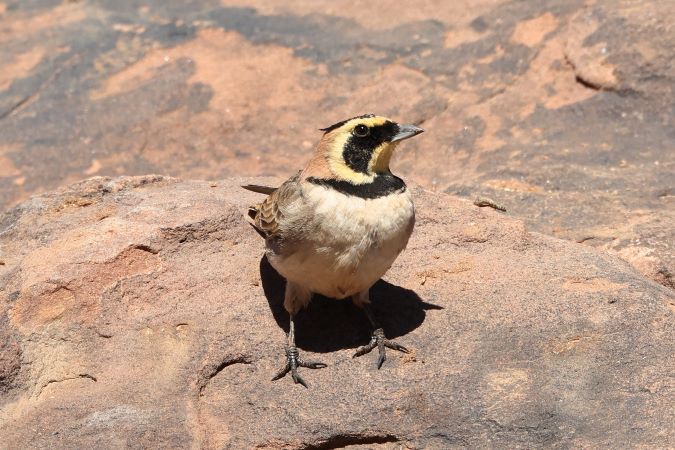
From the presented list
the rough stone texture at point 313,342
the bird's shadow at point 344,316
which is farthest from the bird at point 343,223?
the rough stone texture at point 313,342

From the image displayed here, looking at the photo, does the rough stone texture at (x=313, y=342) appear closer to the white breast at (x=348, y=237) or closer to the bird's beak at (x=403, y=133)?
the white breast at (x=348, y=237)

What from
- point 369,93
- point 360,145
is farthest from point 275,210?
point 369,93

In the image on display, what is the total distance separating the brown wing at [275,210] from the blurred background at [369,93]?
2.75 m

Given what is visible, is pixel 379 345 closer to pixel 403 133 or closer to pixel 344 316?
pixel 344 316

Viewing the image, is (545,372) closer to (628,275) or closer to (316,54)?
(628,275)

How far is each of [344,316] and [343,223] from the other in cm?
99

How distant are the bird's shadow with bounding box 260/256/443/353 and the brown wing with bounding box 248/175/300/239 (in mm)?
505

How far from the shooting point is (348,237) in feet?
16.8

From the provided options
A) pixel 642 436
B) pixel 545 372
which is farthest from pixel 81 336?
pixel 642 436

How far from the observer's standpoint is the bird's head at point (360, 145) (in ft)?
17.8

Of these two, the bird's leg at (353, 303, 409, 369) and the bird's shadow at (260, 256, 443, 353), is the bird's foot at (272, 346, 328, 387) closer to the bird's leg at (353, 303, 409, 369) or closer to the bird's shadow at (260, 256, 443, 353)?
the bird's shadow at (260, 256, 443, 353)

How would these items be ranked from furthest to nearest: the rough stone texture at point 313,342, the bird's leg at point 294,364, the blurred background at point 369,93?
the blurred background at point 369,93, the bird's leg at point 294,364, the rough stone texture at point 313,342

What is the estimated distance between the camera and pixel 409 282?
6113mm

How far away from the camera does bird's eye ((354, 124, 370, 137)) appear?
5401 millimetres
